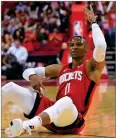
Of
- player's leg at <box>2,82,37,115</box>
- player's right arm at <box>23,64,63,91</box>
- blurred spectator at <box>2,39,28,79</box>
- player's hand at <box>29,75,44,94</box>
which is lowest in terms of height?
blurred spectator at <box>2,39,28,79</box>

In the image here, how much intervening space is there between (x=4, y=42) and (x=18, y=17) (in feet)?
7.31

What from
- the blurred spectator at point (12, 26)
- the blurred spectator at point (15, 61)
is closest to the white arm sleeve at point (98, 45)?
the blurred spectator at point (15, 61)

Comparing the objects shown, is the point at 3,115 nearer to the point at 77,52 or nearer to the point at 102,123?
the point at 102,123

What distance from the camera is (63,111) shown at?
14.9ft

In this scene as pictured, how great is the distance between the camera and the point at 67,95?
15.9 ft

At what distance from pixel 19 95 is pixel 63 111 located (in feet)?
2.20

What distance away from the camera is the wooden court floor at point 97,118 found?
16.5ft

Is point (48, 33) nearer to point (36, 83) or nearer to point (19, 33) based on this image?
point (19, 33)

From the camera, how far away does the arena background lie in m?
13.3

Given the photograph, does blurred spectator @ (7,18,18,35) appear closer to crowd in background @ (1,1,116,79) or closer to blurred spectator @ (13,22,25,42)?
crowd in background @ (1,1,116,79)

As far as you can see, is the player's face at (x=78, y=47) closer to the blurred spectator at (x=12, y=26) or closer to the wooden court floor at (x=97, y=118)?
the wooden court floor at (x=97, y=118)

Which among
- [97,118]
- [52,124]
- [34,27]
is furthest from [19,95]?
[34,27]

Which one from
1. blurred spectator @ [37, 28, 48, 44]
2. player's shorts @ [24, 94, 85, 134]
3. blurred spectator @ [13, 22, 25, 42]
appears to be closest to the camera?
player's shorts @ [24, 94, 85, 134]

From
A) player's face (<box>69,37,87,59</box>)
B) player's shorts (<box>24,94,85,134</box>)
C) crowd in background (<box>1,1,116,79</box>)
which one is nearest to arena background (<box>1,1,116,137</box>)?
crowd in background (<box>1,1,116,79</box>)
